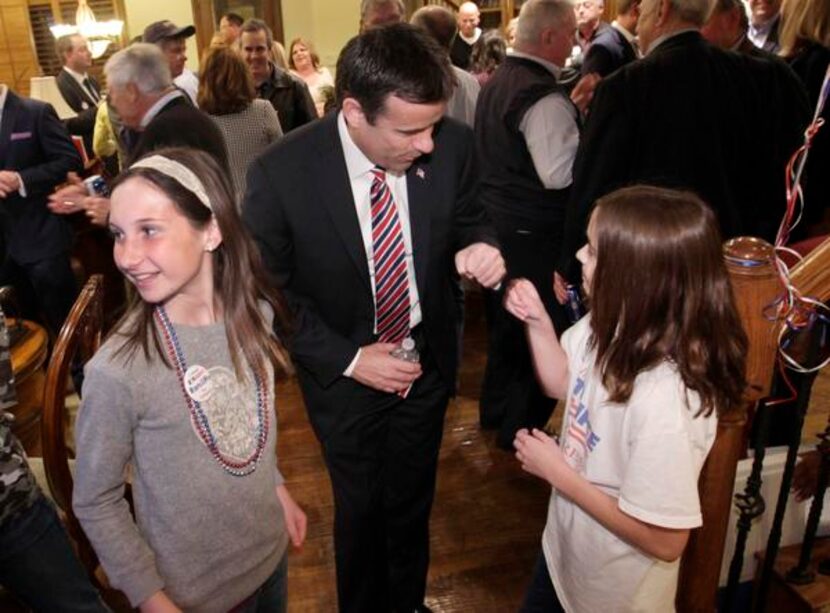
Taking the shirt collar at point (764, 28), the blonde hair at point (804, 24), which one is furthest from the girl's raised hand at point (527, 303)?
the shirt collar at point (764, 28)

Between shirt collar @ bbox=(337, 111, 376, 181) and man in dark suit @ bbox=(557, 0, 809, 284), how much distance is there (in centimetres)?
103

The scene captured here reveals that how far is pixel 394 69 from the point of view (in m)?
1.49

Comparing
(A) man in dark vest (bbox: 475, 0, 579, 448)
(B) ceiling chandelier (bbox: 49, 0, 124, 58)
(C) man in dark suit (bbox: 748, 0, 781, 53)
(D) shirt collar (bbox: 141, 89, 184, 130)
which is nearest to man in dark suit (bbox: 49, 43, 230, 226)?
(D) shirt collar (bbox: 141, 89, 184, 130)

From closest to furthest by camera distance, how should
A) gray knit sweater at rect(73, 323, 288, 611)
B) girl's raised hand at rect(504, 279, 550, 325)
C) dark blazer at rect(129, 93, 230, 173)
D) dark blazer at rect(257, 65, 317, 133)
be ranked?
gray knit sweater at rect(73, 323, 288, 611) < girl's raised hand at rect(504, 279, 550, 325) < dark blazer at rect(129, 93, 230, 173) < dark blazer at rect(257, 65, 317, 133)

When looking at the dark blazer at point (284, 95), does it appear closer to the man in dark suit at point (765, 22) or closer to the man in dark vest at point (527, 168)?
the man in dark vest at point (527, 168)

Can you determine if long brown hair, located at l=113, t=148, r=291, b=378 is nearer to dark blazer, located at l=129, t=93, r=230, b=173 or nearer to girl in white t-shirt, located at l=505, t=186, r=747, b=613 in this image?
girl in white t-shirt, located at l=505, t=186, r=747, b=613

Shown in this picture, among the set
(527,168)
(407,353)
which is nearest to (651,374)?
(407,353)

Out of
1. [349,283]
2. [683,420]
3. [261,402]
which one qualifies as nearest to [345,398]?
[349,283]

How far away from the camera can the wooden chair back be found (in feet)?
5.05

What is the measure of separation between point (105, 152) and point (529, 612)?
379cm

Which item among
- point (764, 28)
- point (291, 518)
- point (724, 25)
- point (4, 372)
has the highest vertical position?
point (724, 25)

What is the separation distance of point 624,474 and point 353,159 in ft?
3.13

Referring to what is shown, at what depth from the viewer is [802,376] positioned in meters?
1.34

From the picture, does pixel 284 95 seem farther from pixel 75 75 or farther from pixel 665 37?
pixel 665 37
